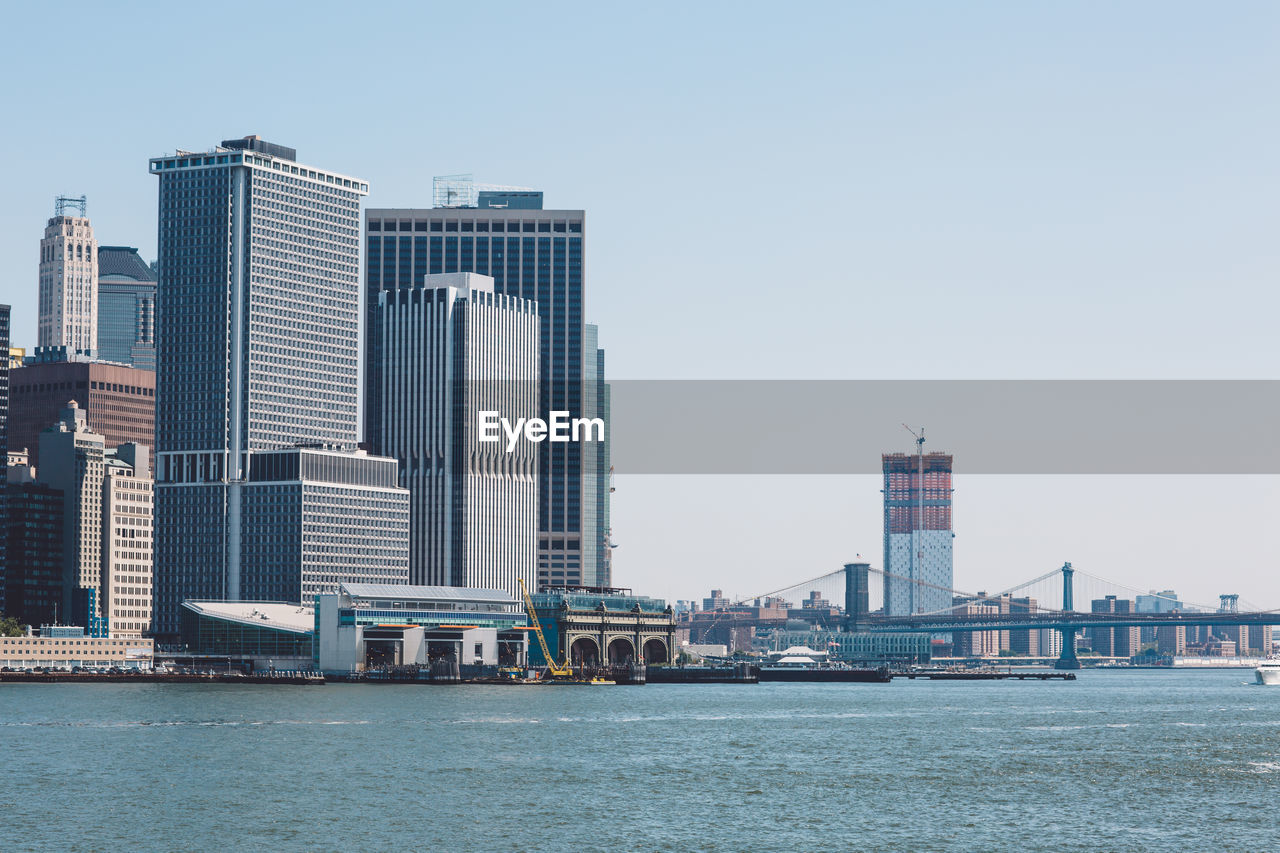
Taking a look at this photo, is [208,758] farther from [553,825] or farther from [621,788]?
[553,825]

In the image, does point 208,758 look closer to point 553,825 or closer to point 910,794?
point 553,825

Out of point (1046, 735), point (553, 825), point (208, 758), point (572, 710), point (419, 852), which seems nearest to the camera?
point (419, 852)

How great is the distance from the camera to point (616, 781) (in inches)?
3996

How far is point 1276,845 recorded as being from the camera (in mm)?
78688

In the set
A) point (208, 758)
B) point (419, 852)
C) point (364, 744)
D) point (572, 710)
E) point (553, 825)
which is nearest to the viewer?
point (419, 852)

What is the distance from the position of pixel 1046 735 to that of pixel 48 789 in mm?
74108

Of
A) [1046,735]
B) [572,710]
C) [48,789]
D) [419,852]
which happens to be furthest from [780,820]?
[572,710]

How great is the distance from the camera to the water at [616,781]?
268ft

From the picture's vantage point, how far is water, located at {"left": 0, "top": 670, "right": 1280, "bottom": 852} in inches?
3211

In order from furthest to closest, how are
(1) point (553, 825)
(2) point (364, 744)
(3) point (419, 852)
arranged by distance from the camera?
(2) point (364, 744), (1) point (553, 825), (3) point (419, 852)

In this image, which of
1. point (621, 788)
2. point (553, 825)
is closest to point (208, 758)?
point (621, 788)

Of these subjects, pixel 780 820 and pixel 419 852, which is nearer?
pixel 419 852

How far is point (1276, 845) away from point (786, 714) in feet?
302

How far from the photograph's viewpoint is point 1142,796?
96312mm
